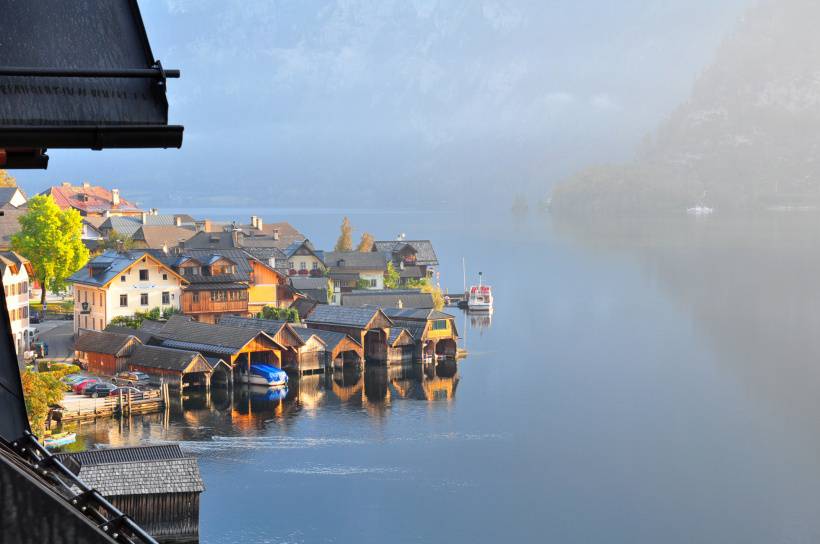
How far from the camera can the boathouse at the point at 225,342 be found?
45.1m

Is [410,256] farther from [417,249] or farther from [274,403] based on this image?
[274,403]

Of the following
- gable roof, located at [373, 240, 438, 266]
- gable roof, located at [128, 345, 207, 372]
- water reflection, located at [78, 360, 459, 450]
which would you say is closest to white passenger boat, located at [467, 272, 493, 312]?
gable roof, located at [373, 240, 438, 266]

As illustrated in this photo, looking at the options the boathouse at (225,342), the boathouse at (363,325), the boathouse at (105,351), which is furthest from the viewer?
the boathouse at (363,325)

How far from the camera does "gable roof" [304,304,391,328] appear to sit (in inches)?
2002

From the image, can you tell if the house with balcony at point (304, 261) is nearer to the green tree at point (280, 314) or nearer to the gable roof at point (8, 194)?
the green tree at point (280, 314)

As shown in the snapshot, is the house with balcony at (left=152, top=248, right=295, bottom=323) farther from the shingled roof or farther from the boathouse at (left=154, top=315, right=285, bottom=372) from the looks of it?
the shingled roof

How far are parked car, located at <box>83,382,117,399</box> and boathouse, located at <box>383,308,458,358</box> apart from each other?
1834 cm

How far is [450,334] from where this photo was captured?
5416cm

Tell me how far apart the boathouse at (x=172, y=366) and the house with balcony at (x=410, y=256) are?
121ft

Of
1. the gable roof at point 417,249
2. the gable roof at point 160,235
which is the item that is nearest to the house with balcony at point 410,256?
the gable roof at point 417,249

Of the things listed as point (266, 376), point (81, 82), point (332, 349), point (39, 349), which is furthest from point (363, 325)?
point (81, 82)

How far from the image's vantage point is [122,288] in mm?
49688

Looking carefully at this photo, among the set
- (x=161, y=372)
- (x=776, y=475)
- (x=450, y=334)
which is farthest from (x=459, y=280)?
(x=776, y=475)

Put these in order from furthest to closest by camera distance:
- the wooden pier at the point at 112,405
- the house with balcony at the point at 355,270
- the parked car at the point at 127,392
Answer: the house with balcony at the point at 355,270
the parked car at the point at 127,392
the wooden pier at the point at 112,405
